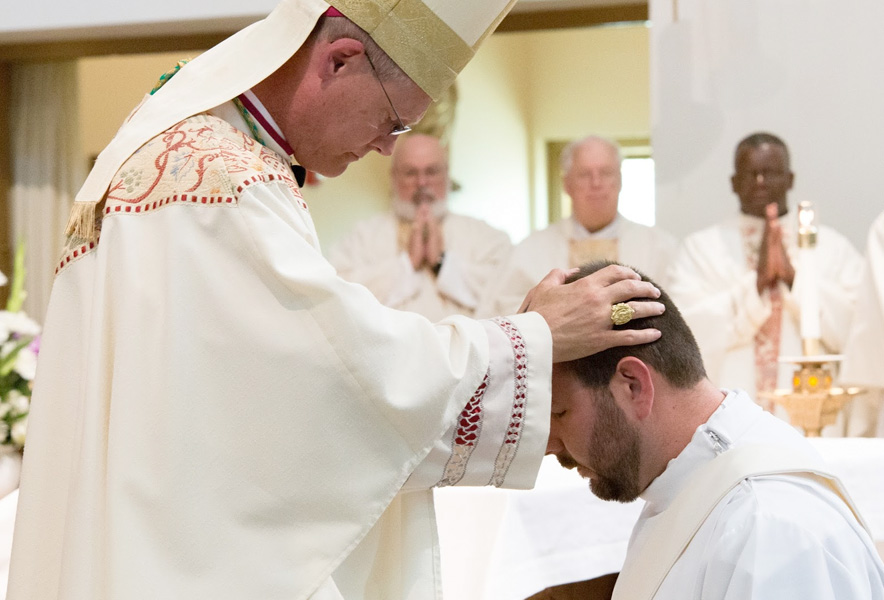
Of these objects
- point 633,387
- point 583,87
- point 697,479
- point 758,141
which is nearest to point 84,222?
point 633,387

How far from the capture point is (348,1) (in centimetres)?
193

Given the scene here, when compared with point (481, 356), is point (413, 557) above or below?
below

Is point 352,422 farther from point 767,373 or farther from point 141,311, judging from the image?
point 767,373

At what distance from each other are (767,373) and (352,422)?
5372 mm

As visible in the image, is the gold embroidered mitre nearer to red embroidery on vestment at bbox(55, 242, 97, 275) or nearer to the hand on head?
the hand on head

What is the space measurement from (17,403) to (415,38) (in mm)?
1733

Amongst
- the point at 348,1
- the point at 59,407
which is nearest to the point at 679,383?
the point at 348,1

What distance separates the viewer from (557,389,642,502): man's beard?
6.40 feet

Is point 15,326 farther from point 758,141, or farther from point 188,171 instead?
point 758,141

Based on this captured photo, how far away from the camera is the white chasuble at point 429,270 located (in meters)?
7.77

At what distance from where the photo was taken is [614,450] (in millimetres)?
1969

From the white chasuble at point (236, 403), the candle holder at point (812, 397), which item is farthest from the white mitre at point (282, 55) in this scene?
the candle holder at point (812, 397)

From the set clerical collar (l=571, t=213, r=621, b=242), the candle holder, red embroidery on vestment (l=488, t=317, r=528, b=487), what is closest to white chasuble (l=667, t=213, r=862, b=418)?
clerical collar (l=571, t=213, r=621, b=242)

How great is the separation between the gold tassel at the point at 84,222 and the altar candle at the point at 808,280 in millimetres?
2565
